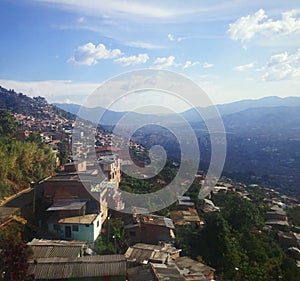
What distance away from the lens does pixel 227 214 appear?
13.8 meters

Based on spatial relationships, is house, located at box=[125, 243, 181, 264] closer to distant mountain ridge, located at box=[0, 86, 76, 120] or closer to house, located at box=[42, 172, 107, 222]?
house, located at box=[42, 172, 107, 222]

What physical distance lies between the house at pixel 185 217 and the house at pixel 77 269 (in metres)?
5.83

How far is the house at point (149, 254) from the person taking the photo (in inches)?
337

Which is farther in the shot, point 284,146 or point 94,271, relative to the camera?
point 284,146

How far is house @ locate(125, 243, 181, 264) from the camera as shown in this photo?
28.1 feet

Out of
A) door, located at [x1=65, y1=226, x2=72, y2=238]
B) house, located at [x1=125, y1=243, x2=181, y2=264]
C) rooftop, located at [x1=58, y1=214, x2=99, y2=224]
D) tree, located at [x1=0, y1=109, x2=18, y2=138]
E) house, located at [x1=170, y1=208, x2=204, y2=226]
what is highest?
tree, located at [x1=0, y1=109, x2=18, y2=138]

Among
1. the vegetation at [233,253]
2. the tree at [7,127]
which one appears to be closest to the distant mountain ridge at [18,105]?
the tree at [7,127]

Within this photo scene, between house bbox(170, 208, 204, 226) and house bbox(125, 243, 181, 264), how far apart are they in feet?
10.7

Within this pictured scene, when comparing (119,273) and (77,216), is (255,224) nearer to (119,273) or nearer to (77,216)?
(77,216)

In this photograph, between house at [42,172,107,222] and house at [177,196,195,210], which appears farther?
house at [177,196,195,210]

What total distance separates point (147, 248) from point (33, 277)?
3476 mm

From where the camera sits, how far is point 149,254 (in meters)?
8.84

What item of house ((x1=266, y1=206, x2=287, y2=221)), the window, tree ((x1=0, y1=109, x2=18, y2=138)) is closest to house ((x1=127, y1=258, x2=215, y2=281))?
the window

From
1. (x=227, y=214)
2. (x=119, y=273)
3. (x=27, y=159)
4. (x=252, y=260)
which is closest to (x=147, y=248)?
(x=119, y=273)
